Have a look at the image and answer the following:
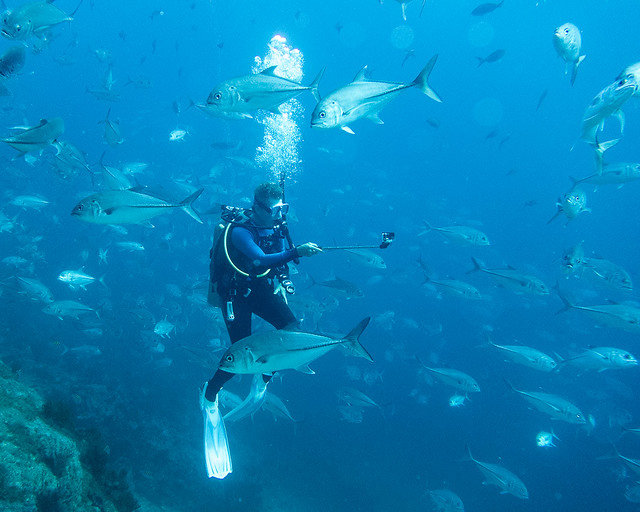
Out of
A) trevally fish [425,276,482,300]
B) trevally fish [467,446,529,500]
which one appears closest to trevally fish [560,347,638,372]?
trevally fish [425,276,482,300]

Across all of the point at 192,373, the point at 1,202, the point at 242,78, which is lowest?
the point at 192,373

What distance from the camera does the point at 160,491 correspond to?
7.41 metres

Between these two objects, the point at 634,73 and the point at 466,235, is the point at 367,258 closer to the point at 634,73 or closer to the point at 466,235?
the point at 466,235

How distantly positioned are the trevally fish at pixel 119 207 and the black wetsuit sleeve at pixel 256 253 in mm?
656

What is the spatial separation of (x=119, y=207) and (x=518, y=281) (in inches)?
325

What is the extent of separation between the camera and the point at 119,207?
12.8 ft

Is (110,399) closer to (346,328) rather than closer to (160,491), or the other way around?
(160,491)

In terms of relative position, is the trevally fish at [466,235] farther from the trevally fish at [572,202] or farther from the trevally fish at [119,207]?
the trevally fish at [119,207]

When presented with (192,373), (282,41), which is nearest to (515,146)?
(282,41)

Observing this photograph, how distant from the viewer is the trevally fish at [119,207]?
3756 mm

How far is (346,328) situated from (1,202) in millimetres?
17881

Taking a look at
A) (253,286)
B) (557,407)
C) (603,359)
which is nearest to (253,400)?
(253,286)

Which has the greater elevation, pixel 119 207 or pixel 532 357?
pixel 119 207

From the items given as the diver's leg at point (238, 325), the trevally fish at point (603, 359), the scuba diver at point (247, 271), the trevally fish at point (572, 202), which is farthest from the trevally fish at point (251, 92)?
the trevally fish at point (603, 359)
